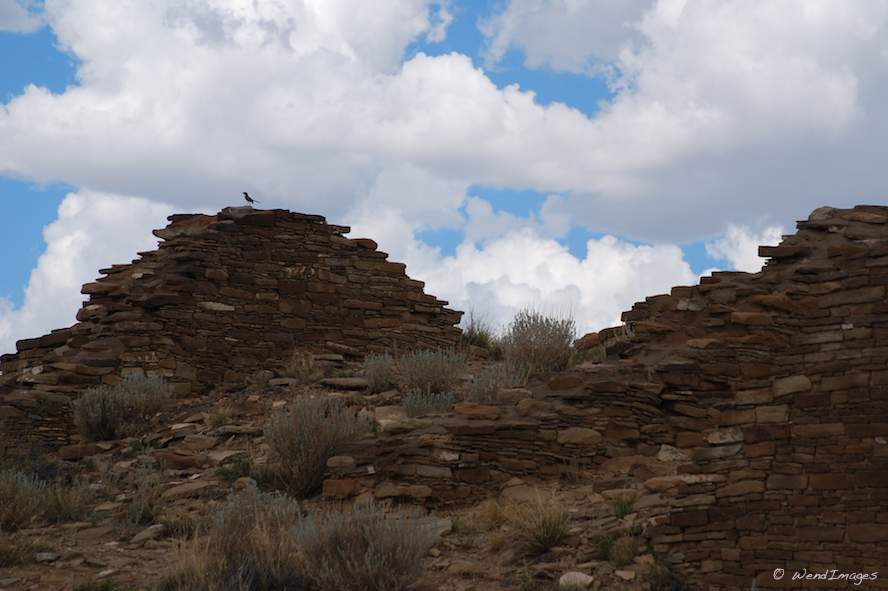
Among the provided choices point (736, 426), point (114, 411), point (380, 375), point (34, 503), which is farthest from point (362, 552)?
point (114, 411)

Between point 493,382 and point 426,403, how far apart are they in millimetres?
750

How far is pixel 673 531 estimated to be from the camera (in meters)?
8.79

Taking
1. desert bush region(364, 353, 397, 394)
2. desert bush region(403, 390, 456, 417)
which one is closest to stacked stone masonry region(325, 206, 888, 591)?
Result: desert bush region(403, 390, 456, 417)

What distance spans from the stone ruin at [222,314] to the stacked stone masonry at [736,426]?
5.02 metres

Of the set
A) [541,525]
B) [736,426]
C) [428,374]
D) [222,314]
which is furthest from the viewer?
[222,314]

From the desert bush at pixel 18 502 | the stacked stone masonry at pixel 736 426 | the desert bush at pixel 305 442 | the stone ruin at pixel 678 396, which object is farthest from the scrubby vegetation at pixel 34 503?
the stacked stone masonry at pixel 736 426

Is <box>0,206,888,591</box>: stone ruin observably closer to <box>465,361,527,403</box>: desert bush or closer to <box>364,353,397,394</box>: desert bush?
<box>465,361,527,403</box>: desert bush

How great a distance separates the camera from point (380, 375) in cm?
1424

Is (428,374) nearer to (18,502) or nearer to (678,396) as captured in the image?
(678,396)

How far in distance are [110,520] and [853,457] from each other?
21.5 feet

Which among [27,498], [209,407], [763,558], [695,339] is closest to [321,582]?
[763,558]

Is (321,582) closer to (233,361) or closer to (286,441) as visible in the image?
(286,441)

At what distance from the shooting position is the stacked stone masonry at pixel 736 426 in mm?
8766

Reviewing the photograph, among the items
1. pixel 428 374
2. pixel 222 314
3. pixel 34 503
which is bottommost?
pixel 34 503
